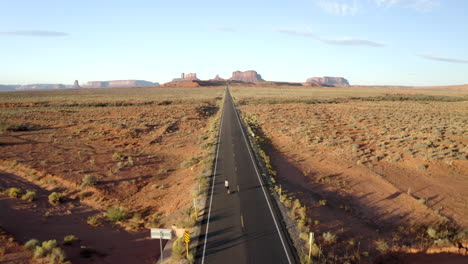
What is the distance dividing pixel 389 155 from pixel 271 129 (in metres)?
19.0

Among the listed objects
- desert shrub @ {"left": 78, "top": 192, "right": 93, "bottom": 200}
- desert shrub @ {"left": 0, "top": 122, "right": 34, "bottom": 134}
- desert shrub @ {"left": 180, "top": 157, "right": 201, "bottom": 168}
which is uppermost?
desert shrub @ {"left": 0, "top": 122, "right": 34, "bottom": 134}

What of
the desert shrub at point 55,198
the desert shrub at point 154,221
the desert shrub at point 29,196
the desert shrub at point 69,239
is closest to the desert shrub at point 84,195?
the desert shrub at point 55,198

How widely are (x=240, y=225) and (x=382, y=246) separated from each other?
745 centimetres

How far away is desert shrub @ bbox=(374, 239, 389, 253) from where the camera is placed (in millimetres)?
13605

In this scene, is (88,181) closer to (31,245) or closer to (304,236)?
(31,245)

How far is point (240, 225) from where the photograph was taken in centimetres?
1502

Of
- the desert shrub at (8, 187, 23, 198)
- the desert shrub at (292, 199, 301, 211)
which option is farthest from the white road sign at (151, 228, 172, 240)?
the desert shrub at (8, 187, 23, 198)

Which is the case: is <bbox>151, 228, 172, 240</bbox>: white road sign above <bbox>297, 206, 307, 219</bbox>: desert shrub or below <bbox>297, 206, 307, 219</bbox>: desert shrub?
above

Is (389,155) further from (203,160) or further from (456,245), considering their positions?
(203,160)

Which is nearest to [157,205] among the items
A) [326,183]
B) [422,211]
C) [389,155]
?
[326,183]

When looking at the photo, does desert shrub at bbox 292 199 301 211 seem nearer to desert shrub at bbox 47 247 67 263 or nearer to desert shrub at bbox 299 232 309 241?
desert shrub at bbox 299 232 309 241

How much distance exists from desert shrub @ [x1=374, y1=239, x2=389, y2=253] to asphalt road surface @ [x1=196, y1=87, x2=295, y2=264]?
4.90 m

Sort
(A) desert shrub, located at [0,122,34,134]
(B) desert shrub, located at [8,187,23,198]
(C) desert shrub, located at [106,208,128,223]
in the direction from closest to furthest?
(C) desert shrub, located at [106,208,128,223], (B) desert shrub, located at [8,187,23,198], (A) desert shrub, located at [0,122,34,134]

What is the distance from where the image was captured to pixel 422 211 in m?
17.6
